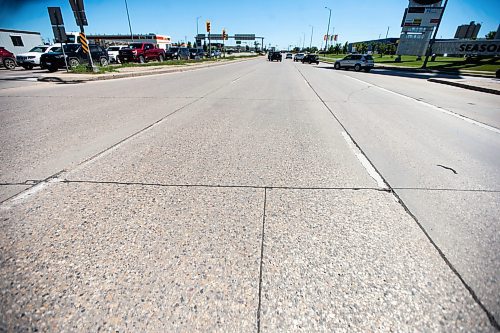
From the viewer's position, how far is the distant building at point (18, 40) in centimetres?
2356

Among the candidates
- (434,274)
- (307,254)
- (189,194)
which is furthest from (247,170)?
(434,274)

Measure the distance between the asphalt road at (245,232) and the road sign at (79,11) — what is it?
11.8m

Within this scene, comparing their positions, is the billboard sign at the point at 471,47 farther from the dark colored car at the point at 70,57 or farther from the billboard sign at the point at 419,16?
the dark colored car at the point at 70,57

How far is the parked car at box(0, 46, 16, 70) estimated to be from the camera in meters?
19.1

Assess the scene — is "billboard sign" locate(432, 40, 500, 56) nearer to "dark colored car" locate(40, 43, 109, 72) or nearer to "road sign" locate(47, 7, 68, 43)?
"dark colored car" locate(40, 43, 109, 72)

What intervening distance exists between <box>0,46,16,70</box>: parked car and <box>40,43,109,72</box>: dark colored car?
5.13 m

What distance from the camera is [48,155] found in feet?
12.5

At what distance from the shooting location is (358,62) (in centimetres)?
2773

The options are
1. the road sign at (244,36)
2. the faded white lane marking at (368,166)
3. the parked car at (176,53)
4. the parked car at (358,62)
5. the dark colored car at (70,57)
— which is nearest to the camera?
the faded white lane marking at (368,166)

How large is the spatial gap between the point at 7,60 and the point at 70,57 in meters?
7.15

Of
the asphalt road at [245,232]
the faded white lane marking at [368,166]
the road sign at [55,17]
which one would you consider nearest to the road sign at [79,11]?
the road sign at [55,17]

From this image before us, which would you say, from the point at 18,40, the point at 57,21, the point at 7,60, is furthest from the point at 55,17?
the point at 18,40

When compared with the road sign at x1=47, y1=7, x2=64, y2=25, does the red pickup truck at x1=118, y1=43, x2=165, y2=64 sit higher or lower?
lower

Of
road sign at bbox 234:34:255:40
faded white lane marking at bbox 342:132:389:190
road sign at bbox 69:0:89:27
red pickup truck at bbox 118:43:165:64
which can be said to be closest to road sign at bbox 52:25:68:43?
road sign at bbox 69:0:89:27
